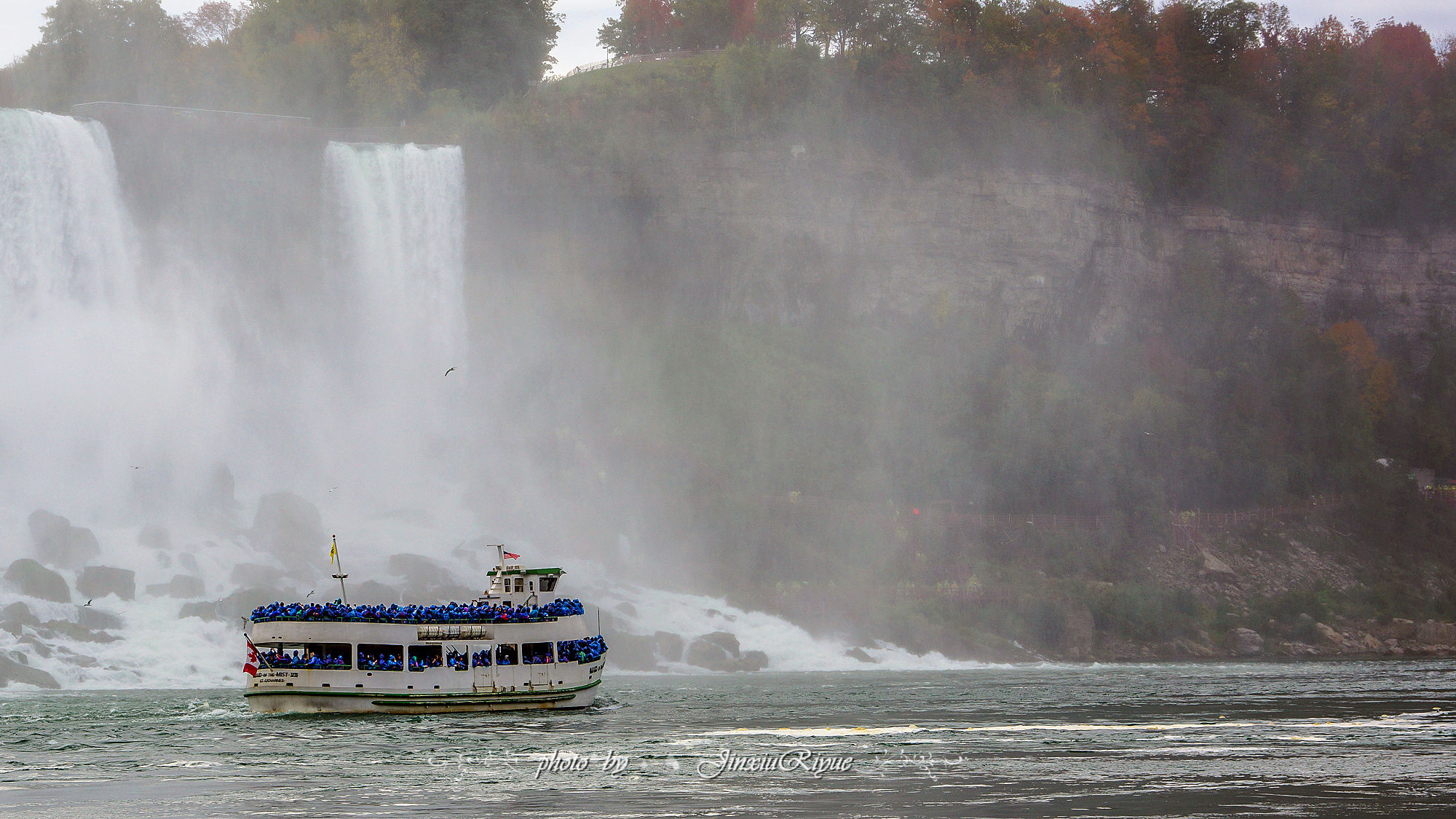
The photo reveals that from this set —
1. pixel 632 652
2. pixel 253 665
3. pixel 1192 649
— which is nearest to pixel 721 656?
pixel 632 652

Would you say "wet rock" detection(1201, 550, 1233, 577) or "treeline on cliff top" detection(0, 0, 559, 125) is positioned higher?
"treeline on cliff top" detection(0, 0, 559, 125)

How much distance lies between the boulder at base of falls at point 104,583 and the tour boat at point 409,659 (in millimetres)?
31164

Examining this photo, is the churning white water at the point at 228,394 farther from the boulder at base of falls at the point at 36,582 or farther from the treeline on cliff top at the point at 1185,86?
the treeline on cliff top at the point at 1185,86

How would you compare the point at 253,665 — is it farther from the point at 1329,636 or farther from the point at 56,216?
the point at 1329,636

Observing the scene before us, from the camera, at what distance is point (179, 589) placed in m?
78.2

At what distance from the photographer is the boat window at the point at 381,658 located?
1913 inches

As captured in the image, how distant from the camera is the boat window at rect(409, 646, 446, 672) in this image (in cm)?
4916

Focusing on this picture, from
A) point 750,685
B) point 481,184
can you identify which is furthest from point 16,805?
point 481,184

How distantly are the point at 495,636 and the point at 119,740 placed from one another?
12632mm

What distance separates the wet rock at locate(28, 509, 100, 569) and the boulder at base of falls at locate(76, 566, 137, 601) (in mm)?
3182

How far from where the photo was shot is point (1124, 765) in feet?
122

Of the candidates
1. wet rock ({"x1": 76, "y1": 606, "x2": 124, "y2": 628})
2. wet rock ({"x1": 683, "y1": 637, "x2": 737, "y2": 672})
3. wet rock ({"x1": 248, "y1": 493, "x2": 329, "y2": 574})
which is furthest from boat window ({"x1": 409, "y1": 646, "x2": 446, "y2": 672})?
wet rock ({"x1": 248, "y1": 493, "x2": 329, "y2": 574})

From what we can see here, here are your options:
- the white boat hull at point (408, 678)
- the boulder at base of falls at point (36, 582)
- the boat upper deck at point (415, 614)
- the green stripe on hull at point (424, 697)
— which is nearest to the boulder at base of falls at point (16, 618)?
the boulder at base of falls at point (36, 582)

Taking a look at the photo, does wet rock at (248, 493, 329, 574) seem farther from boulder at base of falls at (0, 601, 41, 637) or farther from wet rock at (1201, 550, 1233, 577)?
wet rock at (1201, 550, 1233, 577)
